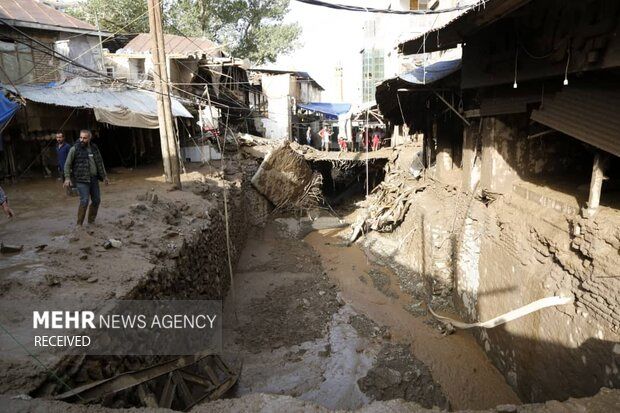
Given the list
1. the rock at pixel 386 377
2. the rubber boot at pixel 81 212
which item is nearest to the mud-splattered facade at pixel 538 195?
the rock at pixel 386 377

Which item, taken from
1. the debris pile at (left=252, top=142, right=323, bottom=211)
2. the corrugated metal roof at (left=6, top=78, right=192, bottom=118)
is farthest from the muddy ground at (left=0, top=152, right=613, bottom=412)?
the debris pile at (left=252, top=142, right=323, bottom=211)

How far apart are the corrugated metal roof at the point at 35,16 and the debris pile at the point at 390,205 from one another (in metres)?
15.1

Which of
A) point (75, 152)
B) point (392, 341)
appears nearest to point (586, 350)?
point (392, 341)

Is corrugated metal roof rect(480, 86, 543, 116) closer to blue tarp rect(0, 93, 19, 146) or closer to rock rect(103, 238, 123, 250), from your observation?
rock rect(103, 238, 123, 250)

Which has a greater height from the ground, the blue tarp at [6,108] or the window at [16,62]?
the window at [16,62]

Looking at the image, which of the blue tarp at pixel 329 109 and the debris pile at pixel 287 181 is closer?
the debris pile at pixel 287 181

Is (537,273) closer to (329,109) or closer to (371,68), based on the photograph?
(371,68)

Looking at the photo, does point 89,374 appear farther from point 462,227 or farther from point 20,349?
point 462,227

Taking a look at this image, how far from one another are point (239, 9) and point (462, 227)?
25.9 metres

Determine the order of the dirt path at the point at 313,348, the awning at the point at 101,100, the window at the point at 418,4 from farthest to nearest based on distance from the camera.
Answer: the window at the point at 418,4 → the awning at the point at 101,100 → the dirt path at the point at 313,348

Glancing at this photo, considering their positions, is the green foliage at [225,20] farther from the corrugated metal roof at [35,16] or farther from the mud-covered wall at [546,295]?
the mud-covered wall at [546,295]

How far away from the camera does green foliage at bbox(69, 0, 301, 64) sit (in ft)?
84.2

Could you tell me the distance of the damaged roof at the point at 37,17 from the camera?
1505cm

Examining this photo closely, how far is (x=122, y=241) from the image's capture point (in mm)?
7191
